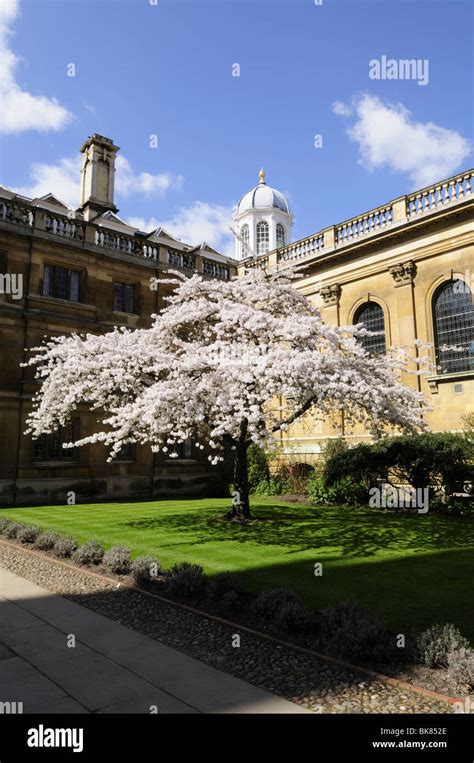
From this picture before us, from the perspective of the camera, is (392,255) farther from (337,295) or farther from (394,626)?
(394,626)

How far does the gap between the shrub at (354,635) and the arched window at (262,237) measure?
4879 cm

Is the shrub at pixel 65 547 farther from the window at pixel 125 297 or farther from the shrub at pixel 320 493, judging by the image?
the window at pixel 125 297

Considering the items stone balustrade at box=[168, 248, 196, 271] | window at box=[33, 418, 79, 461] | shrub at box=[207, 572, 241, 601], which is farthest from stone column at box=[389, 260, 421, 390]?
shrub at box=[207, 572, 241, 601]

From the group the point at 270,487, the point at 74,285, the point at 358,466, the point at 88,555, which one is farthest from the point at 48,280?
the point at 88,555

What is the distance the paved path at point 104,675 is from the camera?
A: 4715 millimetres

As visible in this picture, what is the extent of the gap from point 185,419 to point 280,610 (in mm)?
6231

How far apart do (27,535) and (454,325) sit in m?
18.2

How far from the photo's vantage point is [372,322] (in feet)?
83.1

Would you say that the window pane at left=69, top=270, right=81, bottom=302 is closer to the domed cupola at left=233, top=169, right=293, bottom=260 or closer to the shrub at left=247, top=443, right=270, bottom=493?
the shrub at left=247, top=443, right=270, bottom=493

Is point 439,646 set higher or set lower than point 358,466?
lower

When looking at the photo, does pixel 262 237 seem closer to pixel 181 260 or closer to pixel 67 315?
pixel 181 260

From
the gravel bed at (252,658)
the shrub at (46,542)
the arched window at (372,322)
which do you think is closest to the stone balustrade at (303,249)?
the arched window at (372,322)

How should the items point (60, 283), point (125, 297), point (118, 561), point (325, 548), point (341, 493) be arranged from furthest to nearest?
point (125, 297)
point (60, 283)
point (341, 493)
point (325, 548)
point (118, 561)
